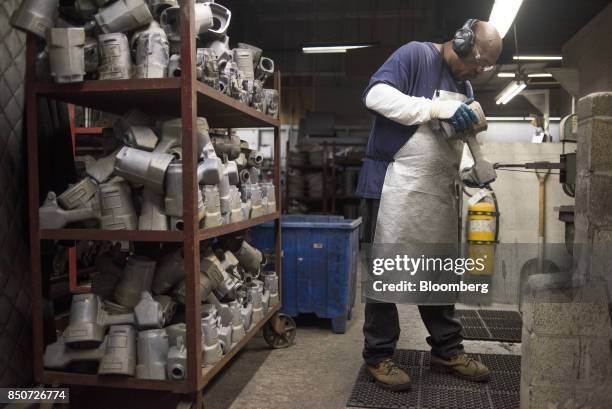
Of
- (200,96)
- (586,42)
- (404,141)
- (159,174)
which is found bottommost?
(159,174)

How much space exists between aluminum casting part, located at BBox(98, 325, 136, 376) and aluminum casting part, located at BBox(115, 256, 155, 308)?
0.55ft

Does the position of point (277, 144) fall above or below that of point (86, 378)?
above

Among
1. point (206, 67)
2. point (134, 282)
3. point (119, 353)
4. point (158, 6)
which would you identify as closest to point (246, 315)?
point (134, 282)

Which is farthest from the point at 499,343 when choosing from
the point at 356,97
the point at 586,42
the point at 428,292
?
the point at 356,97

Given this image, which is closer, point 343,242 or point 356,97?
point 343,242

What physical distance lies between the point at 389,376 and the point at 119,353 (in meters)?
1.27

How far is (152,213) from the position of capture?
203 centimetres

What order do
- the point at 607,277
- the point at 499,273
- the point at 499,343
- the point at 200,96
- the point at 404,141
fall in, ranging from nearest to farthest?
the point at 607,277, the point at 200,96, the point at 404,141, the point at 499,343, the point at 499,273

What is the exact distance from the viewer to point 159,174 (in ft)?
6.43

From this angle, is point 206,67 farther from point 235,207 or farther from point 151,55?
point 235,207

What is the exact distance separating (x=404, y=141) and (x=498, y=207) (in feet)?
8.47

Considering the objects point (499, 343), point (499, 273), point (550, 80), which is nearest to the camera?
point (499, 343)

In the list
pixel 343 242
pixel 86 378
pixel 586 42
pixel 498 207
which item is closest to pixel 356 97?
pixel 586 42

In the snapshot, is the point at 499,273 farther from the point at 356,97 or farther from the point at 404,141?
the point at 356,97
